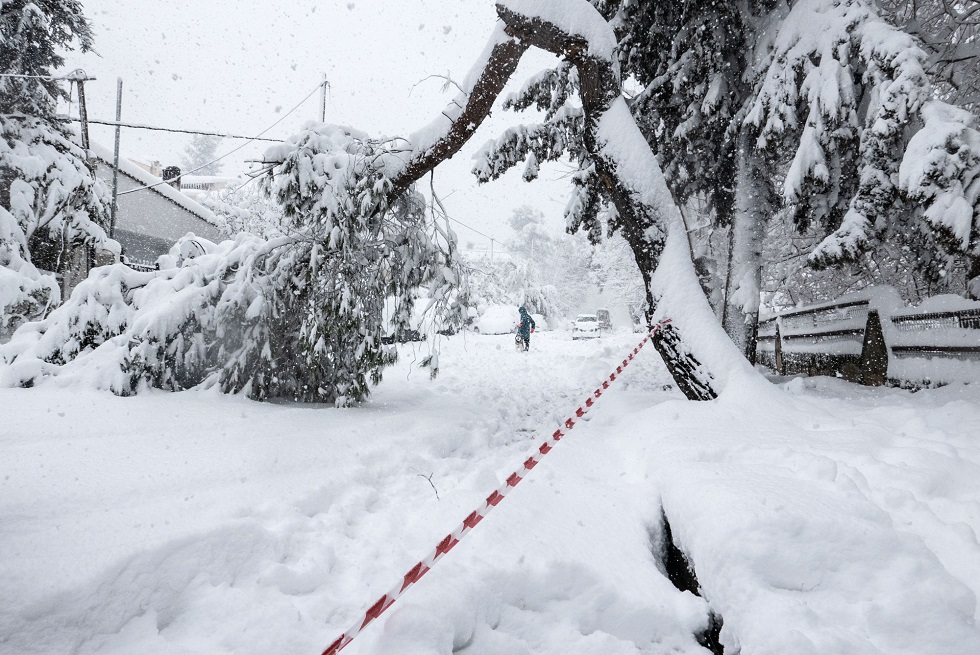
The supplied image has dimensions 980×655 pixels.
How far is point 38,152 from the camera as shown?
12.1m

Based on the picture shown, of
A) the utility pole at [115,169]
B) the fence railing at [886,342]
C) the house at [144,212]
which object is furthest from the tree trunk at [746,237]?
the house at [144,212]

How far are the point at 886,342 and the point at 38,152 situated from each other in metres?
18.0

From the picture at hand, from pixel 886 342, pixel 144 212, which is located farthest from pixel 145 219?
pixel 886 342

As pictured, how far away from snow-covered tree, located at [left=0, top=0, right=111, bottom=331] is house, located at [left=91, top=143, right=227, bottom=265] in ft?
14.2

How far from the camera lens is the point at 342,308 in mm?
5324

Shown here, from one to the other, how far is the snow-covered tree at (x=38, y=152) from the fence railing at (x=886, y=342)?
15403mm

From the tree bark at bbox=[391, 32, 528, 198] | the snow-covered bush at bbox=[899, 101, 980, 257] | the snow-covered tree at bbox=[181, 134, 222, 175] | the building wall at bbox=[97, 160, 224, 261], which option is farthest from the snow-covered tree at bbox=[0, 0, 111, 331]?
the snow-covered tree at bbox=[181, 134, 222, 175]

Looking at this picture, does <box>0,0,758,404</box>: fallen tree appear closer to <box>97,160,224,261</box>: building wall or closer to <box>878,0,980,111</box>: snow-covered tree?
<box>878,0,980,111</box>: snow-covered tree

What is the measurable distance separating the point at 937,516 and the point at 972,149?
2901 mm

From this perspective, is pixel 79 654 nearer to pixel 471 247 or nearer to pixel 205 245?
pixel 205 245

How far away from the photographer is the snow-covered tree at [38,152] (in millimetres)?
11570

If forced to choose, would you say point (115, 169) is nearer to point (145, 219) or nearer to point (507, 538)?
point (145, 219)

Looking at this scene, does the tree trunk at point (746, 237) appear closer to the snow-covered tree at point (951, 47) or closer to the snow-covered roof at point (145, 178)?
the snow-covered tree at point (951, 47)

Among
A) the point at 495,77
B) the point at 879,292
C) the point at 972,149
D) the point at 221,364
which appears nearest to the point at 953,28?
the point at 879,292
